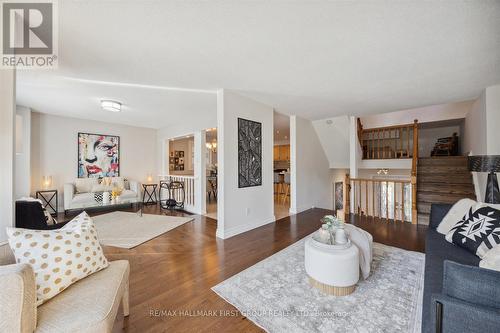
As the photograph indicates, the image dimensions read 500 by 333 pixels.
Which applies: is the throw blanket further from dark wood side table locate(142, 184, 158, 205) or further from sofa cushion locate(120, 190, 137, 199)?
dark wood side table locate(142, 184, 158, 205)

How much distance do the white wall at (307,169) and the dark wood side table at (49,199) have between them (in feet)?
19.0

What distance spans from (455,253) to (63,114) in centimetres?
736

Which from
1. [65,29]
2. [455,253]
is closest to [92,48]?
[65,29]

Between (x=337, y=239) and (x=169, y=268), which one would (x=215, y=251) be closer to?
(x=169, y=268)

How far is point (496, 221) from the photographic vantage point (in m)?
1.69

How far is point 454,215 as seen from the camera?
2176 millimetres

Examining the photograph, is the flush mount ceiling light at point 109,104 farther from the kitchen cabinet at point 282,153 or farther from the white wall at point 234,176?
the kitchen cabinet at point 282,153

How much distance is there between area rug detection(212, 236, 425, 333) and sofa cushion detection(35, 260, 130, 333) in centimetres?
97

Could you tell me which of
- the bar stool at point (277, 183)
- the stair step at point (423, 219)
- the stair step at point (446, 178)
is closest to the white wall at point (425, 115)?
the stair step at point (446, 178)

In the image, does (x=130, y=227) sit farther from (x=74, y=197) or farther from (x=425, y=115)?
(x=425, y=115)

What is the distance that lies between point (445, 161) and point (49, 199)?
952cm

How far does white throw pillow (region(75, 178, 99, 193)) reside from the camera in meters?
5.04

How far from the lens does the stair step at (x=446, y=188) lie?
4035 millimetres

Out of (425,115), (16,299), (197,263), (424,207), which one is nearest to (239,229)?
(197,263)
